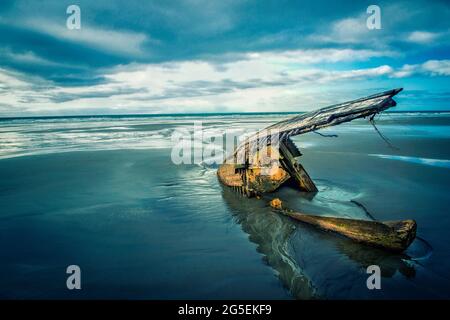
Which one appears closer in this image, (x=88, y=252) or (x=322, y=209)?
(x=88, y=252)

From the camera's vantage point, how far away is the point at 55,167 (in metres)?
12.4

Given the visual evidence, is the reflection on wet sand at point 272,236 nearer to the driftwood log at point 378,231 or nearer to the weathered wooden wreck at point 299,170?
the weathered wooden wreck at point 299,170

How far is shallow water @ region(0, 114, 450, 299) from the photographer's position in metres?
4.16

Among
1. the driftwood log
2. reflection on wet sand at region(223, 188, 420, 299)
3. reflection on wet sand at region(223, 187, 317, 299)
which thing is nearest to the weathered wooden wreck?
the driftwood log

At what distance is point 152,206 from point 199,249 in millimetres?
2741

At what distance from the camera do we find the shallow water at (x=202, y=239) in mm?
4160

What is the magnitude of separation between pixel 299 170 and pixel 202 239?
13.1ft

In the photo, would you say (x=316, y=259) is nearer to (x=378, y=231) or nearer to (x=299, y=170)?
(x=378, y=231)

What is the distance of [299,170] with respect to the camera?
8.35 m

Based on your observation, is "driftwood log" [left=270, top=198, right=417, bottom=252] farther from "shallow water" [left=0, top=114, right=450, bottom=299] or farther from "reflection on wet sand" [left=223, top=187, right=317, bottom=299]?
"reflection on wet sand" [left=223, top=187, right=317, bottom=299]

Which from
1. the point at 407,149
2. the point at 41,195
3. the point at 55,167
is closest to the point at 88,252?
the point at 41,195

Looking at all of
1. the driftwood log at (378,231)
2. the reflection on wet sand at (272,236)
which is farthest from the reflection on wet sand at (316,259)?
the driftwood log at (378,231)
